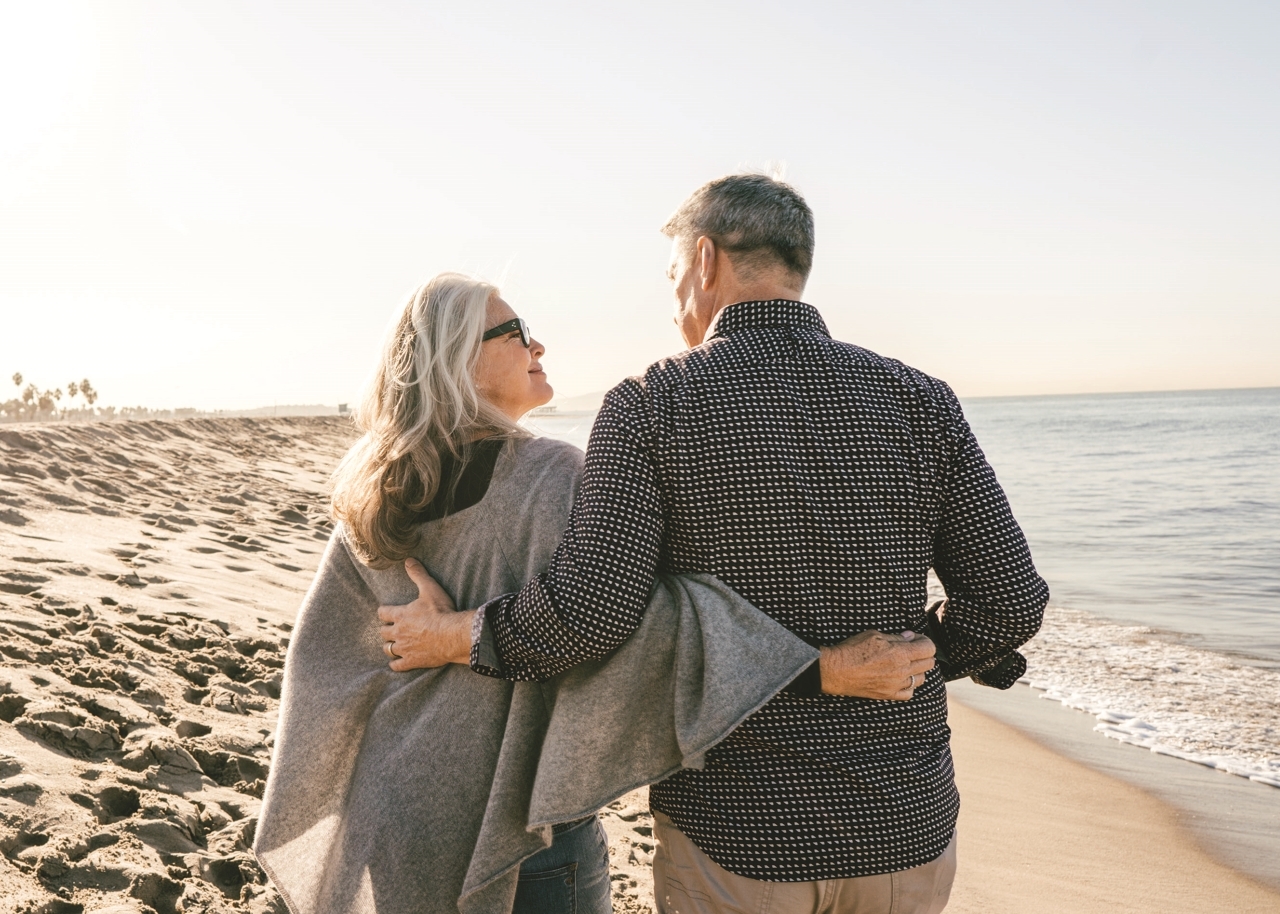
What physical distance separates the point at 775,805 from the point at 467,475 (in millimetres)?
860

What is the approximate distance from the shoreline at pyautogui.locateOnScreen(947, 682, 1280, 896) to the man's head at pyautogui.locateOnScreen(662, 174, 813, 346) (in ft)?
11.8

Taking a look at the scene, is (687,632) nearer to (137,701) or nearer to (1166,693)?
(137,701)

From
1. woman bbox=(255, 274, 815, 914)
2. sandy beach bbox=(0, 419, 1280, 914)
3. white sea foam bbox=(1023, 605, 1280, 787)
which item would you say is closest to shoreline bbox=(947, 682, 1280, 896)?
sandy beach bbox=(0, 419, 1280, 914)

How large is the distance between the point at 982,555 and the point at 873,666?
34 centimetres

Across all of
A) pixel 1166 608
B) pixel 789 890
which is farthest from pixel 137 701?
pixel 1166 608

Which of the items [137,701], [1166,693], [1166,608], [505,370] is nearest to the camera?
[505,370]

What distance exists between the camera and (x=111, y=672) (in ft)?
13.3

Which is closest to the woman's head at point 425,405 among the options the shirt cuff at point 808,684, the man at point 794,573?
the man at point 794,573

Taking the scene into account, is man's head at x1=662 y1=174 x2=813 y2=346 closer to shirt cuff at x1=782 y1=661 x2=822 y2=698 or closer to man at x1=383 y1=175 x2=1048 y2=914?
man at x1=383 y1=175 x2=1048 y2=914

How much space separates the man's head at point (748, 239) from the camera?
1.92 m

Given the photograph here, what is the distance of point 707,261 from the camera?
1972 millimetres

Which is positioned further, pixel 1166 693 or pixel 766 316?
pixel 1166 693

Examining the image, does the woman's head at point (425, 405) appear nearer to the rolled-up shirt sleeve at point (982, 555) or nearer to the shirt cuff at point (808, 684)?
the shirt cuff at point (808, 684)

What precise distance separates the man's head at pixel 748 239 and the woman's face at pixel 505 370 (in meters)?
0.46
